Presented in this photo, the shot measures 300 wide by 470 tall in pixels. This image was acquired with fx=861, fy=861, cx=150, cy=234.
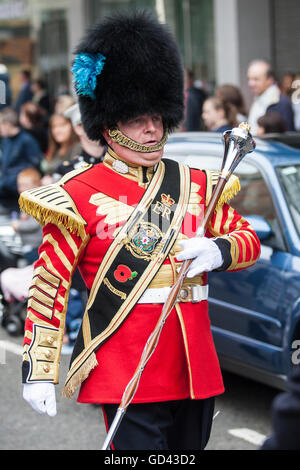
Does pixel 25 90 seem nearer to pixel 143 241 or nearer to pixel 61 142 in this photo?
pixel 61 142

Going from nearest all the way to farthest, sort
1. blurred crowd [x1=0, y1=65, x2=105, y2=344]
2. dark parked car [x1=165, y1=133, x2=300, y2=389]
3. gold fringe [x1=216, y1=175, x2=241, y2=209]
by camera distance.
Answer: gold fringe [x1=216, y1=175, x2=241, y2=209] < dark parked car [x1=165, y1=133, x2=300, y2=389] < blurred crowd [x1=0, y1=65, x2=105, y2=344]

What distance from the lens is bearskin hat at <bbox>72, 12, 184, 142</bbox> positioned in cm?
297

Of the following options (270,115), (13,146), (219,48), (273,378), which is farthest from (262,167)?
(219,48)

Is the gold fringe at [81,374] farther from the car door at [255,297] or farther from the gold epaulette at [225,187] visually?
the car door at [255,297]

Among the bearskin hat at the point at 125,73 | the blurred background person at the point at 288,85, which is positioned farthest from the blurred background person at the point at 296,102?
the bearskin hat at the point at 125,73

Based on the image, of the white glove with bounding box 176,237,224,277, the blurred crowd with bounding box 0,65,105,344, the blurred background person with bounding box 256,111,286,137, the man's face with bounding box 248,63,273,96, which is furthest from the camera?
the man's face with bounding box 248,63,273,96

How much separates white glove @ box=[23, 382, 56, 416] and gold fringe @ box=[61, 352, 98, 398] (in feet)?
0.35

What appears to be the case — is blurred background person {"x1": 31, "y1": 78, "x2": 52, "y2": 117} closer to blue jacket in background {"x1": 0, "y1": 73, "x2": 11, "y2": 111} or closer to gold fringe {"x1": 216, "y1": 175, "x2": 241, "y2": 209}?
blue jacket in background {"x1": 0, "y1": 73, "x2": 11, "y2": 111}

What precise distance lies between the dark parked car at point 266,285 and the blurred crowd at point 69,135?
2.82ft

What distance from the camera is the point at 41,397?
2.83m

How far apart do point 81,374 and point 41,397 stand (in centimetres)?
16

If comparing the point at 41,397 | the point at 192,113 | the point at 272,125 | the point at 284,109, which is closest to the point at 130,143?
the point at 41,397

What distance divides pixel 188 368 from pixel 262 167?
227cm

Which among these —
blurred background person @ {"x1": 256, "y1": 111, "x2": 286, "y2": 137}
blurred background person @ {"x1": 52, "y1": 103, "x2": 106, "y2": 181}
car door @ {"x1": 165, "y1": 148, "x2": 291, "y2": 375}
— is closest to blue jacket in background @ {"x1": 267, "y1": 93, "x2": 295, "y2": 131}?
blurred background person @ {"x1": 256, "y1": 111, "x2": 286, "y2": 137}
